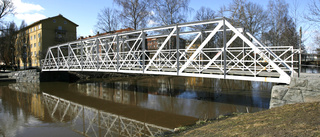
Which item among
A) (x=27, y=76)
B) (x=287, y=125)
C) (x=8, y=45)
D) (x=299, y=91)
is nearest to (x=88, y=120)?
(x=287, y=125)

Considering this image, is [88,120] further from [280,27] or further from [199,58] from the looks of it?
[280,27]

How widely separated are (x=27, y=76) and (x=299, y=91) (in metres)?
26.6

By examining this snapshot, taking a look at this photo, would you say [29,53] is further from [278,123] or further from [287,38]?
[278,123]

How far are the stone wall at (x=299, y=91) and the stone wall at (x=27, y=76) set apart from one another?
23758mm

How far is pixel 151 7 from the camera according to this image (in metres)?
23.1

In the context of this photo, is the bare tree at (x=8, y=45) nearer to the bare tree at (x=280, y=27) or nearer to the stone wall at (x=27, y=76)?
the stone wall at (x=27, y=76)

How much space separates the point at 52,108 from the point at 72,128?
418 cm

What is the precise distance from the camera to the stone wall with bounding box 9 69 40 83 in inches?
905

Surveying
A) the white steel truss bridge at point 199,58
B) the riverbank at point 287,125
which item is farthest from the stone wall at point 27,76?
the riverbank at point 287,125

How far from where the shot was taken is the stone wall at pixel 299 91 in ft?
20.2

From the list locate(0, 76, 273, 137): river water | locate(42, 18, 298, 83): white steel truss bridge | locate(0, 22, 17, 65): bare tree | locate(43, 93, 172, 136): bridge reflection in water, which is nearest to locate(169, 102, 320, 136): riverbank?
locate(42, 18, 298, 83): white steel truss bridge

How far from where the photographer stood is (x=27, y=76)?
78.3 ft

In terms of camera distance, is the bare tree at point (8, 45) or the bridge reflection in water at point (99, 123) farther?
the bare tree at point (8, 45)

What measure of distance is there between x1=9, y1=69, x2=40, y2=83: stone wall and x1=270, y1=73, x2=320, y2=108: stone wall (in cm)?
2376
